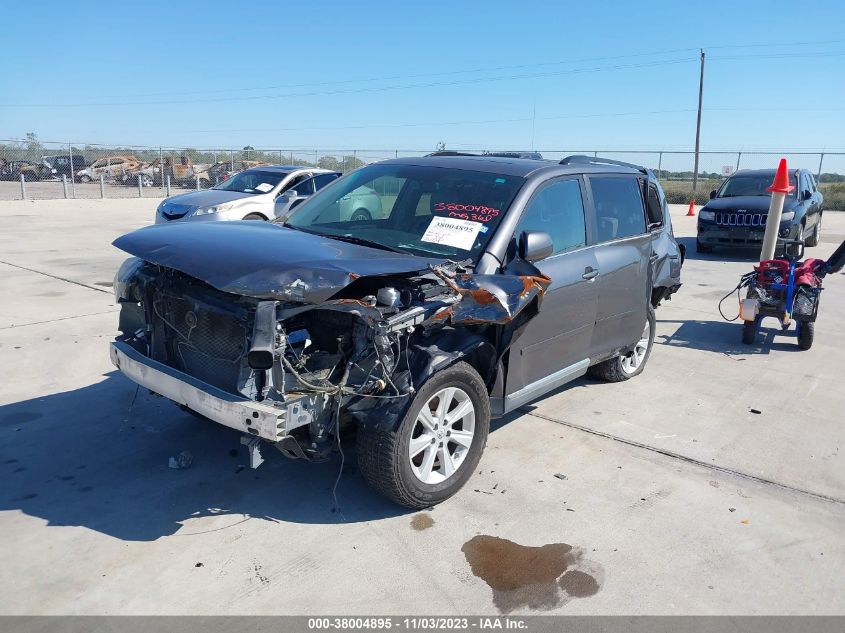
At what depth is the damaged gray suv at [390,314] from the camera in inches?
135

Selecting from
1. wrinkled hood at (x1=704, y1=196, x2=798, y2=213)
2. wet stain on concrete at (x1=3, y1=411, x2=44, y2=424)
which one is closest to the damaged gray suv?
wet stain on concrete at (x1=3, y1=411, x2=44, y2=424)

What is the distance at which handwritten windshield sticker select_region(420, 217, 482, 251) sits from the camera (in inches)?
170

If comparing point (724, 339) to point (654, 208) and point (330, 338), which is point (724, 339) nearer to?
point (654, 208)

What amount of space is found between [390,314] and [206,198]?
1040 centimetres

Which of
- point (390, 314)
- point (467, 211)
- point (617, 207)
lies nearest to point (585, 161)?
point (617, 207)

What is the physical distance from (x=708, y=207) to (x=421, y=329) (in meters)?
12.7

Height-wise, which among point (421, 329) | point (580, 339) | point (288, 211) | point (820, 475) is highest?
point (288, 211)

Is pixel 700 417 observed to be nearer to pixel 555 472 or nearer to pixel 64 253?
pixel 555 472

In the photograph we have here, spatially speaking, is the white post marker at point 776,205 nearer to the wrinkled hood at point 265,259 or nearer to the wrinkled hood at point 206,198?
the wrinkled hood at point 265,259

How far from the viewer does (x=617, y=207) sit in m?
5.57

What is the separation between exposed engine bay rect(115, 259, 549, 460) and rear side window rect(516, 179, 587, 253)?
622 mm

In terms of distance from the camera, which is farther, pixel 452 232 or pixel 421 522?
pixel 452 232

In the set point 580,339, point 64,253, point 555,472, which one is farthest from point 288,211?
point 64,253

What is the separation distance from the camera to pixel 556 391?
19.5 feet
